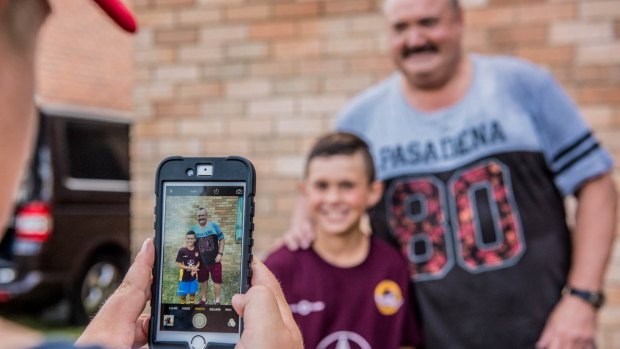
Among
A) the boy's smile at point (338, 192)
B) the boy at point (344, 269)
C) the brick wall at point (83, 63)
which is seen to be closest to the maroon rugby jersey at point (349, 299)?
the boy at point (344, 269)

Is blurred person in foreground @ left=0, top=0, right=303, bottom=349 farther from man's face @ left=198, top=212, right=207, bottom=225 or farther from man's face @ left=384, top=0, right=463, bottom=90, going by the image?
man's face @ left=384, top=0, right=463, bottom=90

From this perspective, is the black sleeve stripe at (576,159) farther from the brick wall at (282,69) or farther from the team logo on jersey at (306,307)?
the brick wall at (282,69)

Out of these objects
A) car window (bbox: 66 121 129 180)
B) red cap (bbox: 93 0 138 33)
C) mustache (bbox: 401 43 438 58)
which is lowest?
red cap (bbox: 93 0 138 33)

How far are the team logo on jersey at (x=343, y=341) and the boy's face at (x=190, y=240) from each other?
1.20 meters

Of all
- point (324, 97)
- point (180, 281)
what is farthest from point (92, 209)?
point (180, 281)

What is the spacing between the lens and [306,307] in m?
2.51

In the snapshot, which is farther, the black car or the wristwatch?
the black car

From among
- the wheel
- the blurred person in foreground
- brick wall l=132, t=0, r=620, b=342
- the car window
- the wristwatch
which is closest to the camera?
the blurred person in foreground

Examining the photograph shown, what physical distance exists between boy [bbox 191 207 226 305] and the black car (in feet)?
24.2

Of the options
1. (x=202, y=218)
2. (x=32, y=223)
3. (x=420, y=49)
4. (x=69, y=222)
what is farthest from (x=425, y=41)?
(x=69, y=222)

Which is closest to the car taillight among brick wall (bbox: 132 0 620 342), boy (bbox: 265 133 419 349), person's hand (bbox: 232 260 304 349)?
brick wall (bbox: 132 0 620 342)

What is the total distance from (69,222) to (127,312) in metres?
8.25

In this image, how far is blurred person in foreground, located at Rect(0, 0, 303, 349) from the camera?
0.77 metres

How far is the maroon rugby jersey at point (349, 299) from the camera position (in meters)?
2.49
